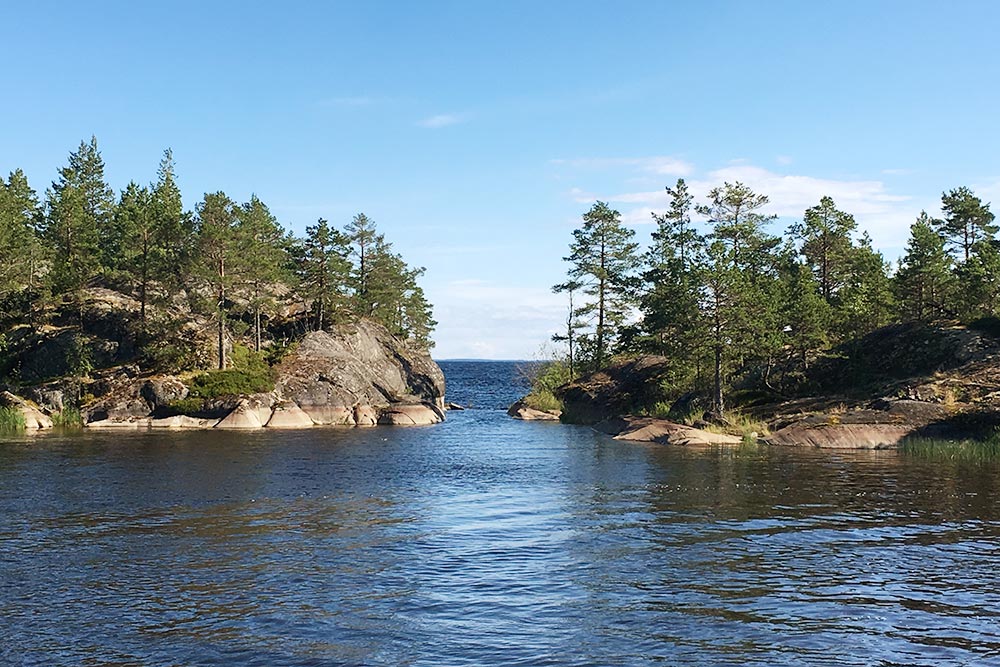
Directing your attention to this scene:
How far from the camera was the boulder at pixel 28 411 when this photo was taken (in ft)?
196

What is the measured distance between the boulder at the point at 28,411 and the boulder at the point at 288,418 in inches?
632

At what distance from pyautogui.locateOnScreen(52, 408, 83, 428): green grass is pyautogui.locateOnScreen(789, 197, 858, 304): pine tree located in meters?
62.0

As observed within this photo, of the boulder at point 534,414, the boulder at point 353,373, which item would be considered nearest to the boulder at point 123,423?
the boulder at point 353,373

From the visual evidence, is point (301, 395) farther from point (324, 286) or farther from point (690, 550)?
point (690, 550)

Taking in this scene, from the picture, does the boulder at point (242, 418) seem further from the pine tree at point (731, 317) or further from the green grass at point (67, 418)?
the pine tree at point (731, 317)

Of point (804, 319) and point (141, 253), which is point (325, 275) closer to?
point (141, 253)

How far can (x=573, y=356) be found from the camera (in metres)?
91.4

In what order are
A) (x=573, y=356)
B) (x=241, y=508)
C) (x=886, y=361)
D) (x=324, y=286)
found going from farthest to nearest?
(x=573, y=356), (x=324, y=286), (x=886, y=361), (x=241, y=508)

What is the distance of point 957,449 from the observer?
4156 cm

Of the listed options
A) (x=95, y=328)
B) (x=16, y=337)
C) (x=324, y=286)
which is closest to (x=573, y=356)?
(x=324, y=286)

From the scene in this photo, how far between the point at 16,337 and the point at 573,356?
54620 millimetres

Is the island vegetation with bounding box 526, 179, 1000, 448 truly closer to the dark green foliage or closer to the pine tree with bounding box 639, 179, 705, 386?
the pine tree with bounding box 639, 179, 705, 386

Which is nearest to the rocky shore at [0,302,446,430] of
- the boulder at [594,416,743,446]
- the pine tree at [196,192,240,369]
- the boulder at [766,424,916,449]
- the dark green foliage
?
the dark green foliage

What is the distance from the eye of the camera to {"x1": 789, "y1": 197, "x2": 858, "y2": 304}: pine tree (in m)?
70.8
